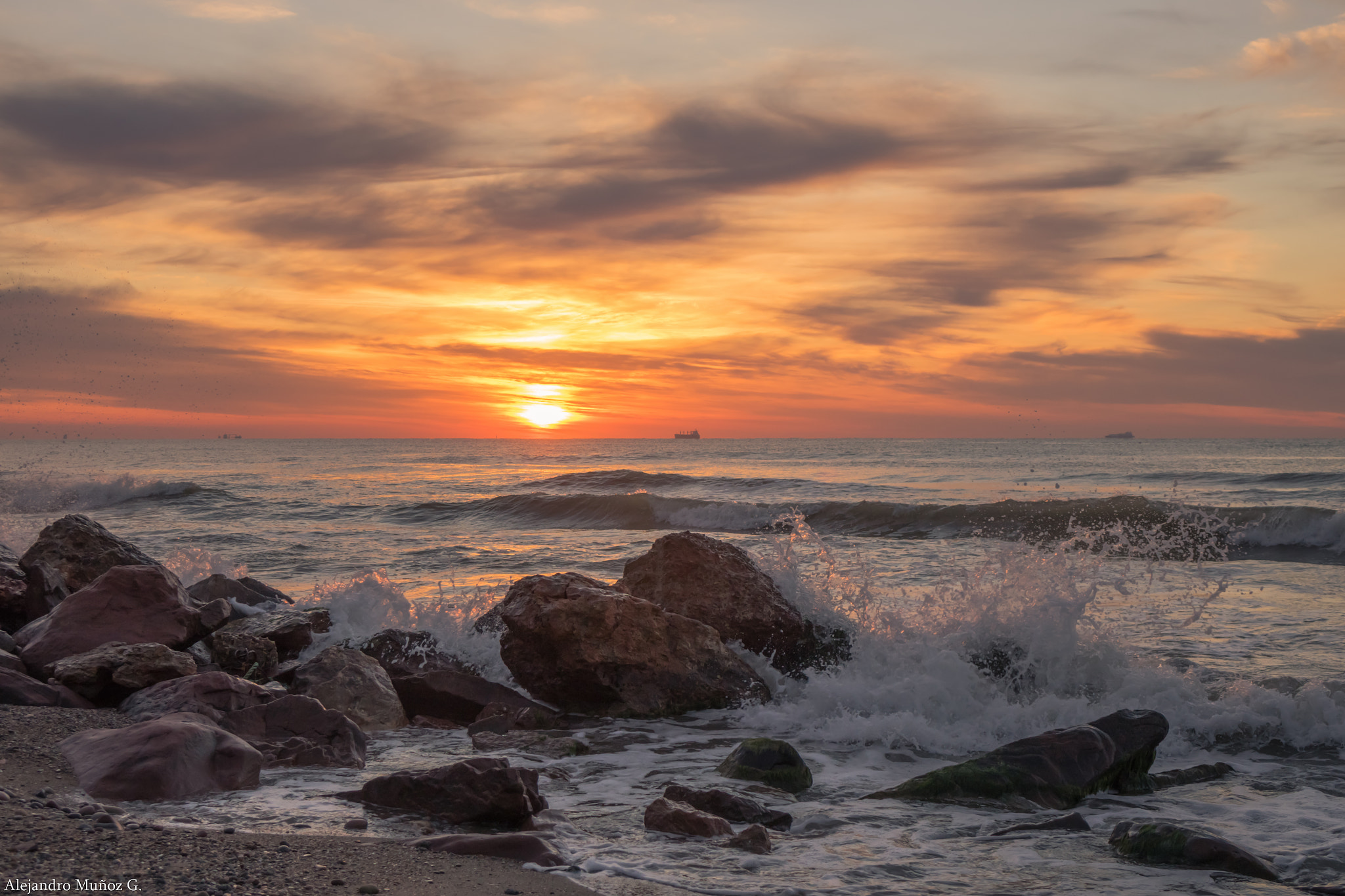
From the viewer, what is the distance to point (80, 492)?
30797 millimetres

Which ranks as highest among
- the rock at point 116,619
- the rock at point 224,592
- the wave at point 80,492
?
the rock at point 116,619

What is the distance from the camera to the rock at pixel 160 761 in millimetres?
4363

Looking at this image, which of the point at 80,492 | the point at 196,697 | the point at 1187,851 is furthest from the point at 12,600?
the point at 80,492

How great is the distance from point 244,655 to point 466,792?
167 inches

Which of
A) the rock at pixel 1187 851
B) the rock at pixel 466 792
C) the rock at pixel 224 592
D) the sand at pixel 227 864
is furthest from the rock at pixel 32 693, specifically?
the rock at pixel 1187 851

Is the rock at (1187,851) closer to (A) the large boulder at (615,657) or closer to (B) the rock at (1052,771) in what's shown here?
(B) the rock at (1052,771)

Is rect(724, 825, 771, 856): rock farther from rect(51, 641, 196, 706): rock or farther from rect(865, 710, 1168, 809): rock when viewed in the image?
rect(51, 641, 196, 706): rock

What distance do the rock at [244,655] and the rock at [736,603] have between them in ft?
10.4

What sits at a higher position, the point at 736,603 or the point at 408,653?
the point at 736,603

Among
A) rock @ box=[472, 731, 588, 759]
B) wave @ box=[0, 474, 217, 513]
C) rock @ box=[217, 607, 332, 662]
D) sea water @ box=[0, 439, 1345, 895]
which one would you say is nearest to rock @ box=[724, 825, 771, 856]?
sea water @ box=[0, 439, 1345, 895]

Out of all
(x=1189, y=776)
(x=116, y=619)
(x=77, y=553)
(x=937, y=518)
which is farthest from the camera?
(x=937, y=518)

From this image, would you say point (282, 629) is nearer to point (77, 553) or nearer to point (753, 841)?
point (77, 553)

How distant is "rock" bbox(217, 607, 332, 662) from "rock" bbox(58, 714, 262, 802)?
3.14m

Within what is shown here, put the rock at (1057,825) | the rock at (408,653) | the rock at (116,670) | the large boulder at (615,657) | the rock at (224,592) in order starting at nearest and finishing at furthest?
the rock at (1057,825), the rock at (116,670), the large boulder at (615,657), the rock at (408,653), the rock at (224,592)
